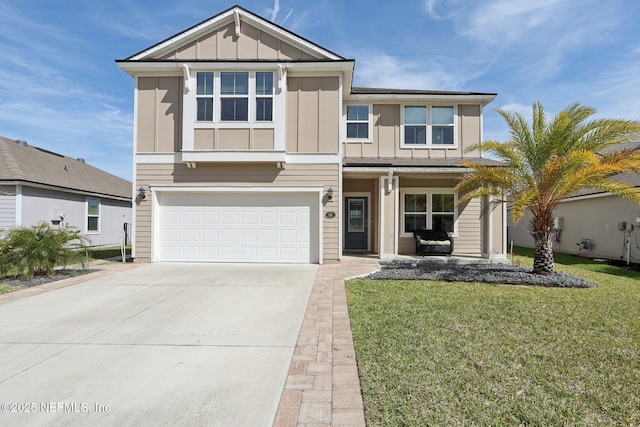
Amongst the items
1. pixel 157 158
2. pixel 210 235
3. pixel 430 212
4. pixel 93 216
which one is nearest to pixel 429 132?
pixel 430 212

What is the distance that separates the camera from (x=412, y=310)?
531cm

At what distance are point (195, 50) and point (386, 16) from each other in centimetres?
635

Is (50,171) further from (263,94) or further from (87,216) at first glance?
(263,94)

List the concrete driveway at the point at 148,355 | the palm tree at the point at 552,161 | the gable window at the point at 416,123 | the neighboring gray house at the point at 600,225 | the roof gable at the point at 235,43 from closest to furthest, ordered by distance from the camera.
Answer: the concrete driveway at the point at 148,355
the palm tree at the point at 552,161
the roof gable at the point at 235,43
the neighboring gray house at the point at 600,225
the gable window at the point at 416,123

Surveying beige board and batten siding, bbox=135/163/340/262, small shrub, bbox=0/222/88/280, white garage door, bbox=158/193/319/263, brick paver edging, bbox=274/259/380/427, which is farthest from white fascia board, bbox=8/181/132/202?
brick paver edging, bbox=274/259/380/427

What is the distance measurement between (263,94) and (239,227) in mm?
4234

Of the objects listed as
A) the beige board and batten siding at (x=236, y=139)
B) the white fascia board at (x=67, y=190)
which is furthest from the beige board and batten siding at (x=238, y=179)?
the white fascia board at (x=67, y=190)

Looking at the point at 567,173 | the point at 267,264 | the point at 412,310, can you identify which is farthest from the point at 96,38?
the point at 567,173

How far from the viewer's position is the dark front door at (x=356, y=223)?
13234 mm

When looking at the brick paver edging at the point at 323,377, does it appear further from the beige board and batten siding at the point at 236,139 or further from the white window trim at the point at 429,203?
the white window trim at the point at 429,203

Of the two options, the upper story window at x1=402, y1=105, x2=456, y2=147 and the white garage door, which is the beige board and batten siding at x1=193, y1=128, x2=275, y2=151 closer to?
the white garage door

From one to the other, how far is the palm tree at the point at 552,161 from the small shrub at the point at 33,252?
429 inches

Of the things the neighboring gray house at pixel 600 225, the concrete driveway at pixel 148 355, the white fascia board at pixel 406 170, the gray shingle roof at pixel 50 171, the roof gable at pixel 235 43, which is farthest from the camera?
the gray shingle roof at pixel 50 171

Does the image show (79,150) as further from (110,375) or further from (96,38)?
(110,375)
